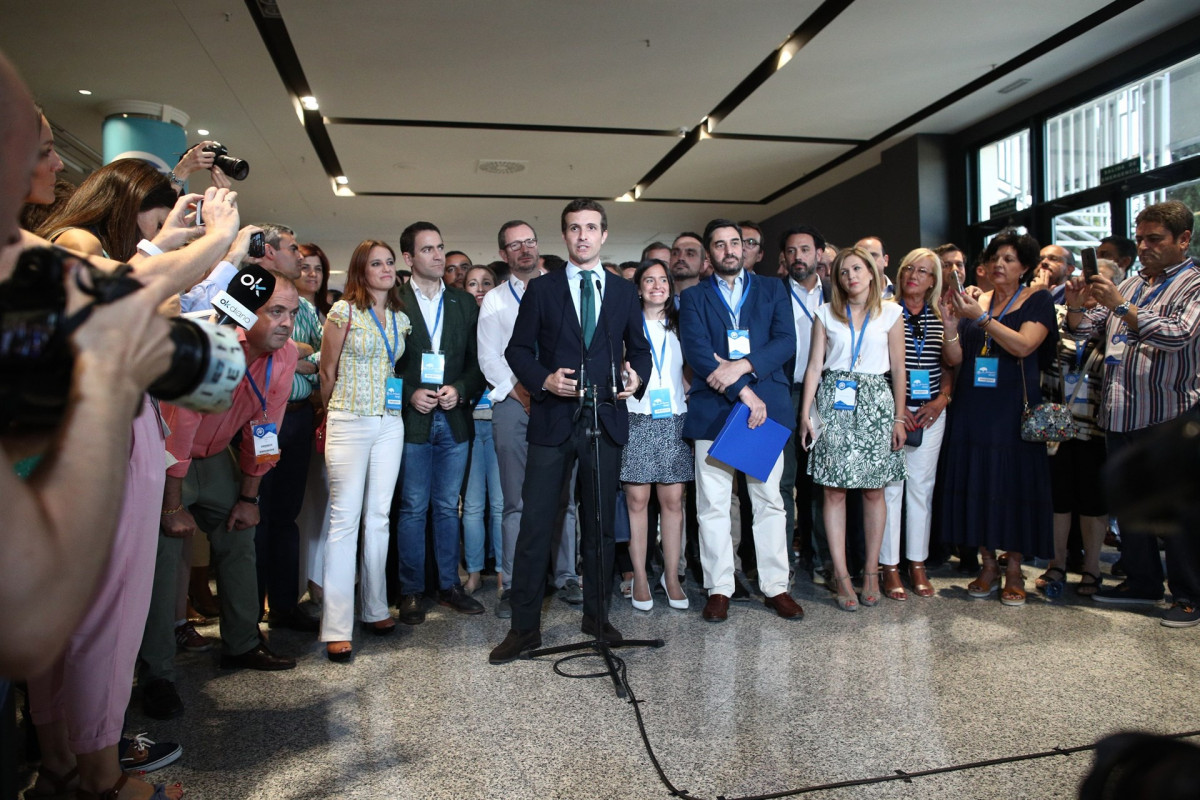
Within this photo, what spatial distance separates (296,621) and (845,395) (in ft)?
8.74

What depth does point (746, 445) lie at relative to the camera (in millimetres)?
3316

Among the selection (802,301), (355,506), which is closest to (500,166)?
(802,301)

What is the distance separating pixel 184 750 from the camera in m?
2.21

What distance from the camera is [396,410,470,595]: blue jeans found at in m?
3.49

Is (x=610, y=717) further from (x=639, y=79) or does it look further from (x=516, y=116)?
(x=516, y=116)

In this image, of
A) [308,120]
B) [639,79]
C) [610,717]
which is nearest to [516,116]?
[639,79]

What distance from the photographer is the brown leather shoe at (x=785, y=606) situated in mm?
3396

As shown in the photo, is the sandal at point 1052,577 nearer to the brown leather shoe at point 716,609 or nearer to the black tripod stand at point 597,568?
the brown leather shoe at point 716,609

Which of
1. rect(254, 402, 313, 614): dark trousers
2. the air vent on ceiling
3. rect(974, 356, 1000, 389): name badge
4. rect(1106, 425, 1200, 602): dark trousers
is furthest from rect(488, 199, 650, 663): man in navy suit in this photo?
the air vent on ceiling

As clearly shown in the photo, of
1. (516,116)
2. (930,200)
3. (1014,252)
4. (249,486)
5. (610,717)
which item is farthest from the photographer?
(930,200)

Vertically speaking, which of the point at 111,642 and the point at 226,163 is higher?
the point at 226,163

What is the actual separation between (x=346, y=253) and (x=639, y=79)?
1088 centimetres

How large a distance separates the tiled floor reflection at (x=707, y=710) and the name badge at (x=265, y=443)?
31.6 inches

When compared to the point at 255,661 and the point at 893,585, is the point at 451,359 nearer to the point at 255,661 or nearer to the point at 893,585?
the point at 255,661
